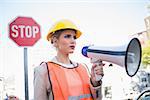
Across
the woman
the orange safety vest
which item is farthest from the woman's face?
the orange safety vest

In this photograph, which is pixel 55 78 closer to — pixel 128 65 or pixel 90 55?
pixel 90 55

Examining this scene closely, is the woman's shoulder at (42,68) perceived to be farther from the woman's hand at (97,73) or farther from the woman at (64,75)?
the woman's hand at (97,73)

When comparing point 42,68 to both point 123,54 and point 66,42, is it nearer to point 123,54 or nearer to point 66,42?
point 66,42

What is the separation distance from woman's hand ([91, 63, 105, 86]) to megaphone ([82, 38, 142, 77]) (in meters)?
0.06

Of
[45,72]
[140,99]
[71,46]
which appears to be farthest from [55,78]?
[140,99]

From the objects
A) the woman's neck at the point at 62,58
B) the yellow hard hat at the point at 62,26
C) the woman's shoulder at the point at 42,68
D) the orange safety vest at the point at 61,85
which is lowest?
the orange safety vest at the point at 61,85

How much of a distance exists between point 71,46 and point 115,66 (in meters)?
0.29

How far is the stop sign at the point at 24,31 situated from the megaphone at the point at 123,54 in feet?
2.78

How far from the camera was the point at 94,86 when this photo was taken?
5.00 feet

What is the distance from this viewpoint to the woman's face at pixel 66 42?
1.53m

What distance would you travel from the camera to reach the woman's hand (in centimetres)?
148

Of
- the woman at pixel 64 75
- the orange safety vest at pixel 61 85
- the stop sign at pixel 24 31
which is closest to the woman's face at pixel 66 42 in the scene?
the woman at pixel 64 75

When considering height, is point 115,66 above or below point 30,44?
below

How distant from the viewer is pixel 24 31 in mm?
2334
